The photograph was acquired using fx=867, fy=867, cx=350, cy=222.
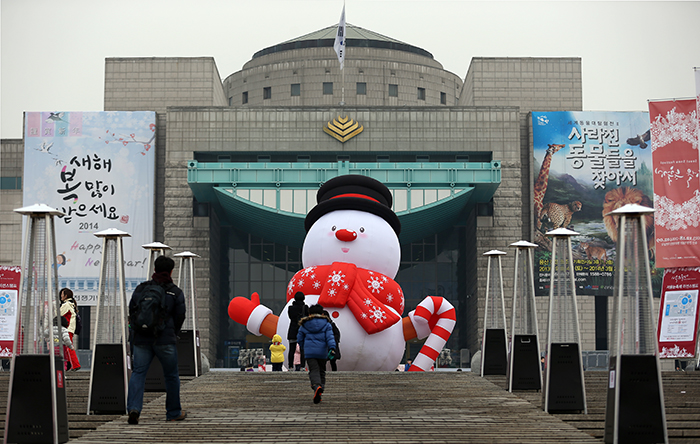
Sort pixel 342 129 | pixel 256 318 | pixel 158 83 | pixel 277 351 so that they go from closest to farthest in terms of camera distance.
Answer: pixel 256 318
pixel 277 351
pixel 342 129
pixel 158 83

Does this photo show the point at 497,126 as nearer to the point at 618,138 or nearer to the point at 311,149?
the point at 618,138

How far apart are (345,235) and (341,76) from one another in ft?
118

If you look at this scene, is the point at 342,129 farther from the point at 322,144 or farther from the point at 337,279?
the point at 337,279

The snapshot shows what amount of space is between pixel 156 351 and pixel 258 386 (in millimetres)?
4377

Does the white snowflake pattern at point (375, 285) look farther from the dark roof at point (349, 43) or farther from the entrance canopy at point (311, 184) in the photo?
the dark roof at point (349, 43)

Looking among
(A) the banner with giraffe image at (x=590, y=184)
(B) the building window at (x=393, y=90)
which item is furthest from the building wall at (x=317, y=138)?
(B) the building window at (x=393, y=90)

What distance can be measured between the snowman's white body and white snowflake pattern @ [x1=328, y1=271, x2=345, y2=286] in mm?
506

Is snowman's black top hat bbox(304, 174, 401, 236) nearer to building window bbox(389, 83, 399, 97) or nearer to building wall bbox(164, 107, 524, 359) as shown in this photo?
building wall bbox(164, 107, 524, 359)

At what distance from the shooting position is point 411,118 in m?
38.5

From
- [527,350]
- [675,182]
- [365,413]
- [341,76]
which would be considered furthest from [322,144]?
[365,413]

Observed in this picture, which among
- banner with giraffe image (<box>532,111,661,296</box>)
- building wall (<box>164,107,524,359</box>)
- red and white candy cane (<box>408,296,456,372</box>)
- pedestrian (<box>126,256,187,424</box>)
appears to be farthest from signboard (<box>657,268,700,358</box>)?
building wall (<box>164,107,524,359</box>)

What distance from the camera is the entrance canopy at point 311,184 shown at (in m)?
35.5

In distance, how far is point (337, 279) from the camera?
666 inches

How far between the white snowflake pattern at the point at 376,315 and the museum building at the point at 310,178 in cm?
1856
